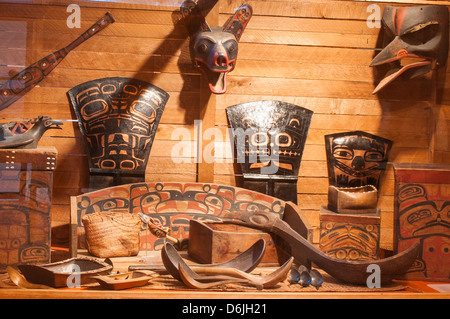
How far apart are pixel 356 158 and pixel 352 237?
0.36 metres

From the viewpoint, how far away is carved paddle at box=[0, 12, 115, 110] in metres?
2.03

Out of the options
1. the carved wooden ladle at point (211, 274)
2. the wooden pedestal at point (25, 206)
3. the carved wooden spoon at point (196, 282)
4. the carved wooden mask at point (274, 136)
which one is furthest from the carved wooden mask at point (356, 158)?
the wooden pedestal at point (25, 206)

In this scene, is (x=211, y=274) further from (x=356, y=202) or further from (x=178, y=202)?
(x=356, y=202)

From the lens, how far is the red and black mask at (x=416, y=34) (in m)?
2.23

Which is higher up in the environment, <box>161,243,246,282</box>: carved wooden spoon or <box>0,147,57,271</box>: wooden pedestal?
<box>0,147,57,271</box>: wooden pedestal

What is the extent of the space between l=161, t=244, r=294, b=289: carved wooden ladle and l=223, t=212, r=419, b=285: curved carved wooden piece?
118mm

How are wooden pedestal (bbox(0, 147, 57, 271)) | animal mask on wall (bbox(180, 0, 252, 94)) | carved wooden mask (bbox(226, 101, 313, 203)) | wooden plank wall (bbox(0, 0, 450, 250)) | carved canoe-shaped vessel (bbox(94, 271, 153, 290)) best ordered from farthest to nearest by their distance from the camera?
carved wooden mask (bbox(226, 101, 313, 203))
animal mask on wall (bbox(180, 0, 252, 94))
wooden plank wall (bbox(0, 0, 450, 250))
wooden pedestal (bbox(0, 147, 57, 271))
carved canoe-shaped vessel (bbox(94, 271, 153, 290))

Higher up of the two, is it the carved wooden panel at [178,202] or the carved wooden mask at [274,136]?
the carved wooden mask at [274,136]

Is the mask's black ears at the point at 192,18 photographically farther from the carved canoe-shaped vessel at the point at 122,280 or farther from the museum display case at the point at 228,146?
the carved canoe-shaped vessel at the point at 122,280

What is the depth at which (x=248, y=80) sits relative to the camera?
7.80ft

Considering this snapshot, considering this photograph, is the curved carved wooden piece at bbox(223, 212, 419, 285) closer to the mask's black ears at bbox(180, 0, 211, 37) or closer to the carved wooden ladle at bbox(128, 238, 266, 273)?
the carved wooden ladle at bbox(128, 238, 266, 273)

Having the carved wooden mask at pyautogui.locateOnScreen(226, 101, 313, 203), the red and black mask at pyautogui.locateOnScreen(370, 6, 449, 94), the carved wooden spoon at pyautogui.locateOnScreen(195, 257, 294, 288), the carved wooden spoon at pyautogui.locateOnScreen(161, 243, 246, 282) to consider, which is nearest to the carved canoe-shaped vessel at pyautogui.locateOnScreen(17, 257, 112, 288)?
the carved wooden spoon at pyautogui.locateOnScreen(161, 243, 246, 282)

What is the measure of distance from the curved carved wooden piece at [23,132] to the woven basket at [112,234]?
384 millimetres

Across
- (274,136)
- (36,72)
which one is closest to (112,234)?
(36,72)
